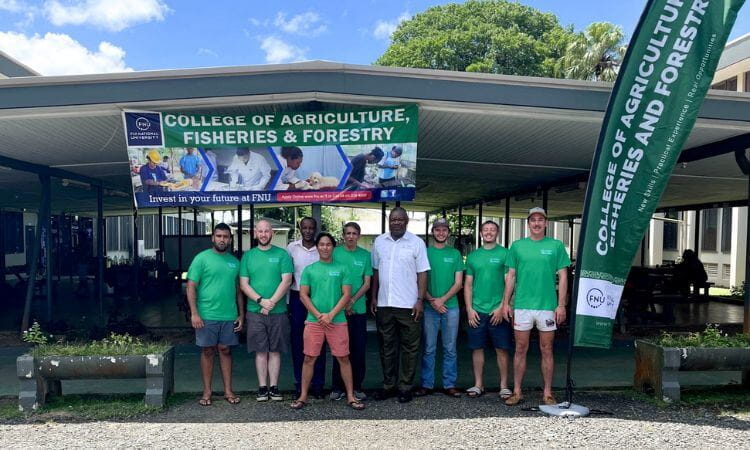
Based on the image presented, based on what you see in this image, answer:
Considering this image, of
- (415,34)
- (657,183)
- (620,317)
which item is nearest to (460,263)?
(657,183)

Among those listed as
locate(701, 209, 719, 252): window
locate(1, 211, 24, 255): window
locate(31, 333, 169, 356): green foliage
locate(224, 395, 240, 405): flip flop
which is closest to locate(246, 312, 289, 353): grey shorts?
locate(224, 395, 240, 405): flip flop

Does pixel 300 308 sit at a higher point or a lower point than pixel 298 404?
higher

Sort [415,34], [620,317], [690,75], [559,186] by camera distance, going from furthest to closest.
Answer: [415,34]
[559,186]
[620,317]
[690,75]

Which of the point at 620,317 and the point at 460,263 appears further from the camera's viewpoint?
the point at 620,317

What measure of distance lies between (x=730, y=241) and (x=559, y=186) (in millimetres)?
10878

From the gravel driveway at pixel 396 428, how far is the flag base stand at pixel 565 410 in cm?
8

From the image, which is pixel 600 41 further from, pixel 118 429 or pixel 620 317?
pixel 118 429

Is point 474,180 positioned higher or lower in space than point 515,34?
lower

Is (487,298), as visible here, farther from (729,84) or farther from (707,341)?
(729,84)

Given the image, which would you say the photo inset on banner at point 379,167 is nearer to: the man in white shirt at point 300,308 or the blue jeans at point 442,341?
the man in white shirt at point 300,308

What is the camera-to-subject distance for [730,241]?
18.6 meters

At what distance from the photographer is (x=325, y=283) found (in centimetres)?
488

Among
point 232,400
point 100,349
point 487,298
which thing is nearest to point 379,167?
point 487,298

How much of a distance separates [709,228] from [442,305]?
1855cm
